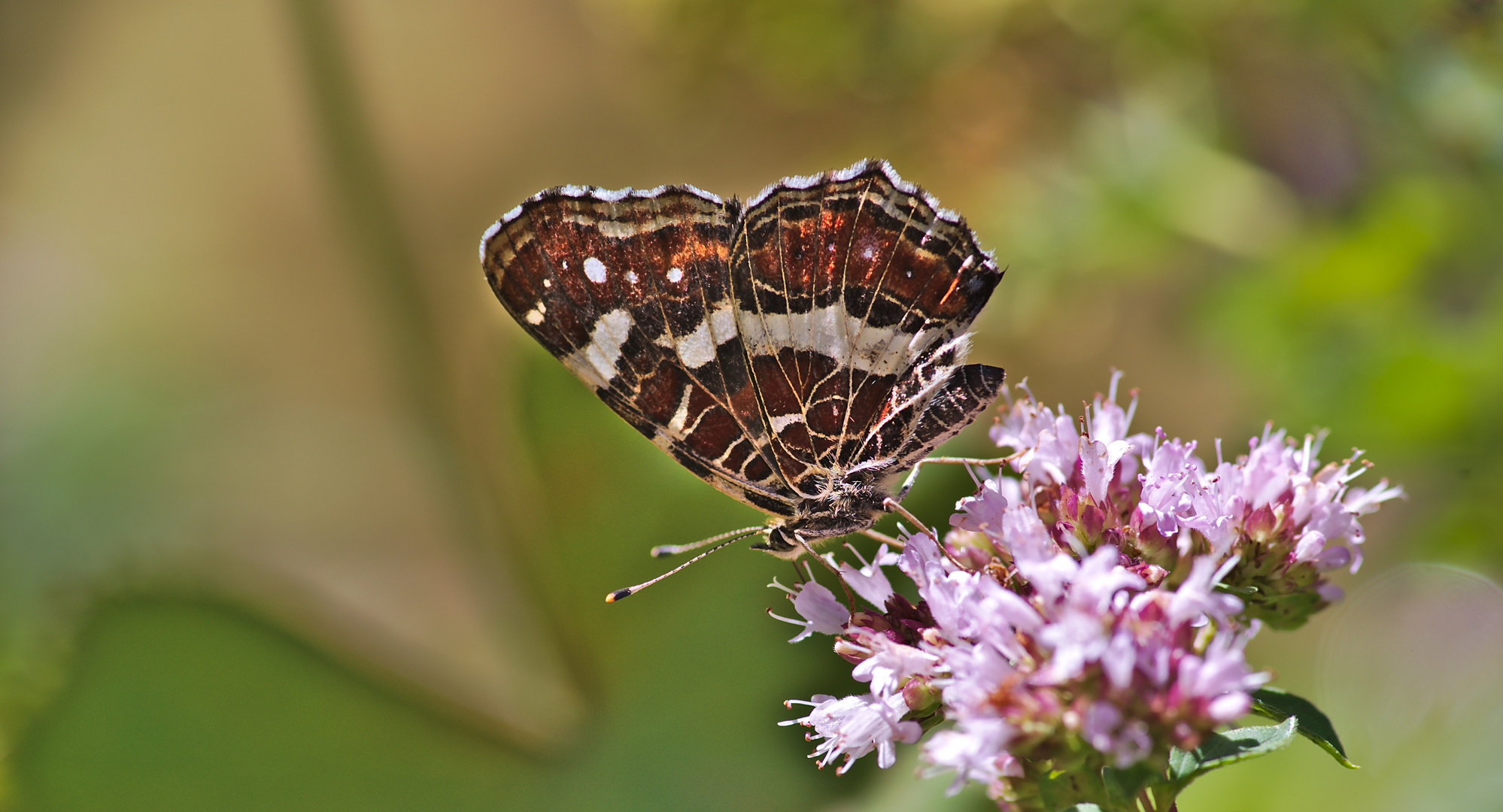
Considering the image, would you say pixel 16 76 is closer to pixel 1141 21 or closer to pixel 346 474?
pixel 346 474

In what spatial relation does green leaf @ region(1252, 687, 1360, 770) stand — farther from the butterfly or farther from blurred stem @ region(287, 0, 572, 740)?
blurred stem @ region(287, 0, 572, 740)

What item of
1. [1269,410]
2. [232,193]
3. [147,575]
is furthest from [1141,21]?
[232,193]

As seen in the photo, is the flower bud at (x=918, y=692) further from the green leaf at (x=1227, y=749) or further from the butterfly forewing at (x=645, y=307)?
the butterfly forewing at (x=645, y=307)

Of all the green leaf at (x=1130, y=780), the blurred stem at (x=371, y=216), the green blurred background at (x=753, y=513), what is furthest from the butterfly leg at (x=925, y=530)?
the blurred stem at (x=371, y=216)

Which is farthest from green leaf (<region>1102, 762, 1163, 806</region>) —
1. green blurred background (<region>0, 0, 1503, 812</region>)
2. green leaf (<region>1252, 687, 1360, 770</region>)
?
green blurred background (<region>0, 0, 1503, 812</region>)

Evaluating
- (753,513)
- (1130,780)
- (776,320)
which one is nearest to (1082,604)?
(1130,780)

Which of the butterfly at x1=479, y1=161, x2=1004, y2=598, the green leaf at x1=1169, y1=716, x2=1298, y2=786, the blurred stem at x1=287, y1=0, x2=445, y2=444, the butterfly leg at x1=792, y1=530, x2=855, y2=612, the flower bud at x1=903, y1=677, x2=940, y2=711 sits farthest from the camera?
the blurred stem at x1=287, y1=0, x2=445, y2=444
